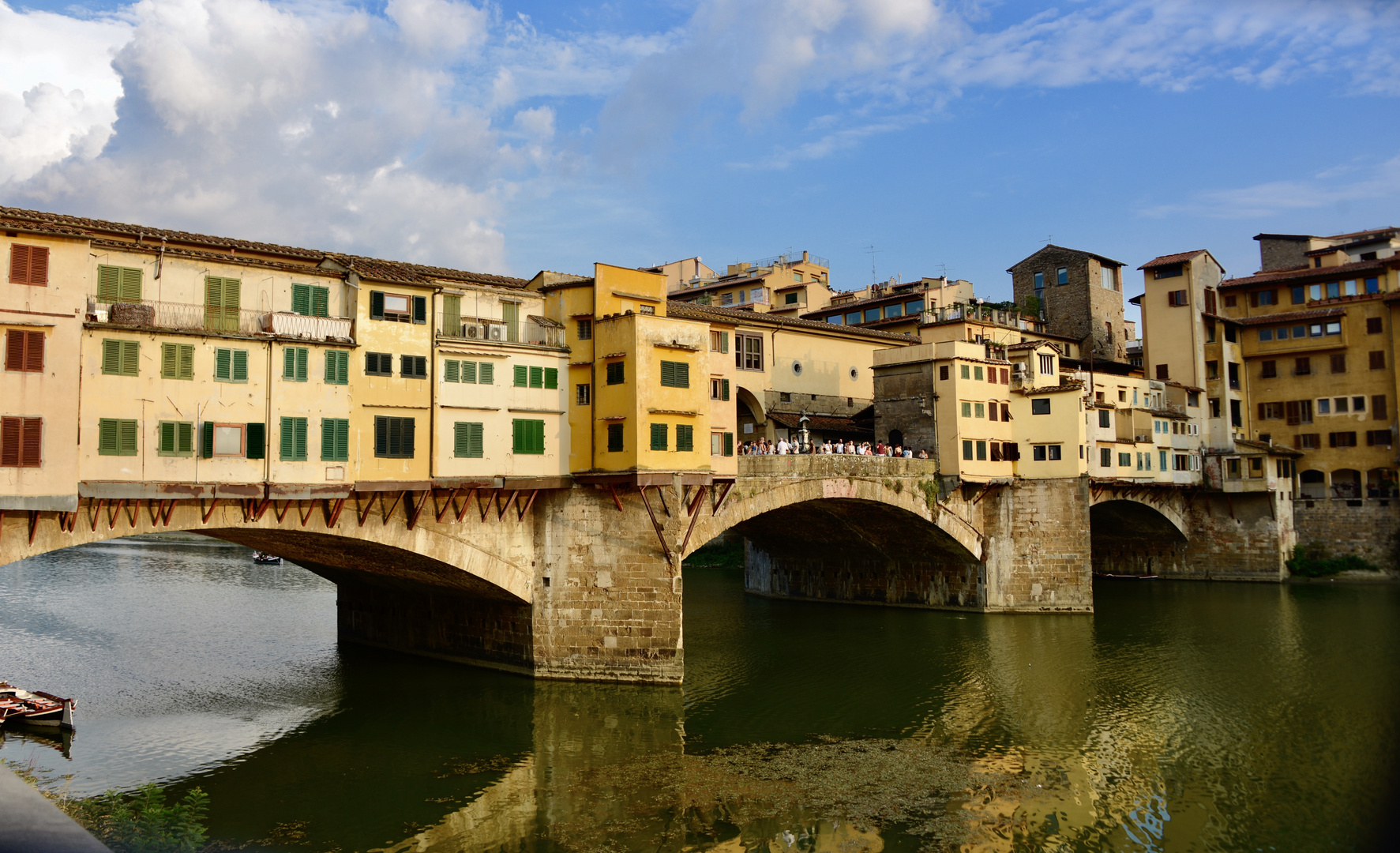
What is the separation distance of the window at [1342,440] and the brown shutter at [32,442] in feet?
243

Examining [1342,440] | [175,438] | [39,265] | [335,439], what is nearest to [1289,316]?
[1342,440]

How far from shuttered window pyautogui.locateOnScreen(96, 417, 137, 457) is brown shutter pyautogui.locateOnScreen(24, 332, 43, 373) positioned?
199 centimetres

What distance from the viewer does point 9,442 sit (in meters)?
23.9

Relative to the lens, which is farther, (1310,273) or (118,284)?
(1310,273)

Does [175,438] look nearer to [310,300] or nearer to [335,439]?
[335,439]

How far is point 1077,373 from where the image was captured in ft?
187

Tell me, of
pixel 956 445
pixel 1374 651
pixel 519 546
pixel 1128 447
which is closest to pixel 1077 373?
pixel 1128 447

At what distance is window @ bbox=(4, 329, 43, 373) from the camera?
2394 cm

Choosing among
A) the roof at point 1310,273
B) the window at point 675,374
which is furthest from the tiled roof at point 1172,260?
the window at point 675,374

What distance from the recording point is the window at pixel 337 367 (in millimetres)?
29156

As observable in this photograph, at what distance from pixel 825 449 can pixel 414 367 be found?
21.4 m

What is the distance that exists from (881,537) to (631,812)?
32.8 metres

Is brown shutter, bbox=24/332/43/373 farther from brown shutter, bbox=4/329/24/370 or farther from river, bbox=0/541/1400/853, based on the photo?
river, bbox=0/541/1400/853

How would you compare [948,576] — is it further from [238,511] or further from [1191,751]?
[238,511]
